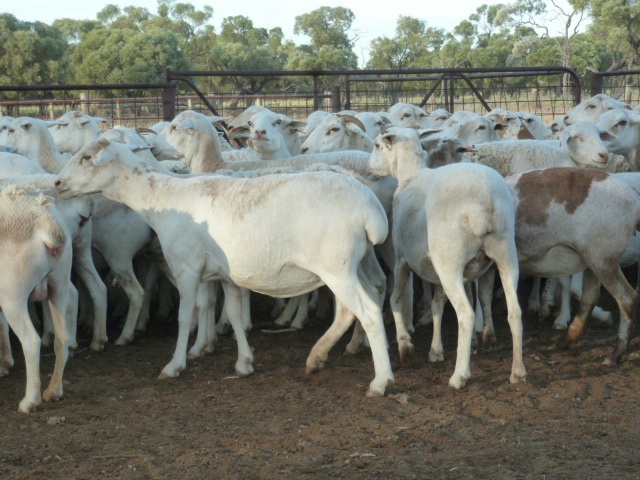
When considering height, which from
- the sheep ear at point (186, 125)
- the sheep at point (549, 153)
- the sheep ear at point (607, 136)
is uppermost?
the sheep ear at point (186, 125)

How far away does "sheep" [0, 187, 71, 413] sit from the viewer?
5316mm

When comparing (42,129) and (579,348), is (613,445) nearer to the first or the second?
(579,348)

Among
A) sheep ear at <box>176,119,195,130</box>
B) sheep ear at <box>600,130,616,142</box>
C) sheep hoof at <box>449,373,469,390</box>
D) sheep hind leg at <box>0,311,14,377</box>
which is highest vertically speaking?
sheep ear at <box>176,119,195,130</box>

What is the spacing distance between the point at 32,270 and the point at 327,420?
1.88 m

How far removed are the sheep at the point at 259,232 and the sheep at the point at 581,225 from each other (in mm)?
1095

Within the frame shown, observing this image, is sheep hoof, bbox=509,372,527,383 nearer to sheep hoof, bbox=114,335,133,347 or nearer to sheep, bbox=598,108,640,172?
sheep hoof, bbox=114,335,133,347

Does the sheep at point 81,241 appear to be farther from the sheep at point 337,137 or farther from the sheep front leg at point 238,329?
the sheep at point 337,137

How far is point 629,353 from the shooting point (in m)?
6.46

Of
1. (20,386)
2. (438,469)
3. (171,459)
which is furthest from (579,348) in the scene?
(20,386)

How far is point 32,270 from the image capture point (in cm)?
533

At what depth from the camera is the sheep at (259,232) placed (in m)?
5.54

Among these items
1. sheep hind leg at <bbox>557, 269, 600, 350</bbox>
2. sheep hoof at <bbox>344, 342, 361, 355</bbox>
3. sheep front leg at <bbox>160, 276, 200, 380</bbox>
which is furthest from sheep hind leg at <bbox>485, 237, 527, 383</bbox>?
sheep front leg at <bbox>160, 276, 200, 380</bbox>

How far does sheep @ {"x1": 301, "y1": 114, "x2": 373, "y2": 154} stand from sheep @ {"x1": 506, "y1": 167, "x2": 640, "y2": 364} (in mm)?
3229

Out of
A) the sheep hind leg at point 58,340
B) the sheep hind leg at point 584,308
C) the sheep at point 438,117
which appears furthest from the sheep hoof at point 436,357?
the sheep at point 438,117
